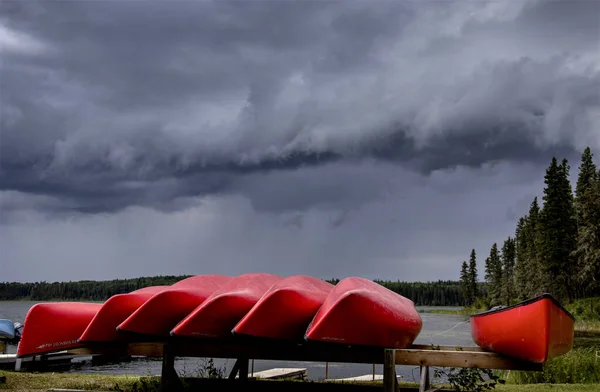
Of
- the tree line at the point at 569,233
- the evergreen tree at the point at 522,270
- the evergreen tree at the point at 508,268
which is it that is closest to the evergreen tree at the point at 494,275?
the evergreen tree at the point at 508,268

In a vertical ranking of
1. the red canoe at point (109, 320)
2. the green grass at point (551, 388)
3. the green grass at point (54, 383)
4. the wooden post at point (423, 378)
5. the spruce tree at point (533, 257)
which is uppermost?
the spruce tree at point (533, 257)

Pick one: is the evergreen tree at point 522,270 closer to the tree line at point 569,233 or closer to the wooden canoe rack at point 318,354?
the tree line at point 569,233

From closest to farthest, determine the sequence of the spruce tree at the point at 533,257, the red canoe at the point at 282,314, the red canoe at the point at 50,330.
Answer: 1. the red canoe at the point at 282,314
2. the red canoe at the point at 50,330
3. the spruce tree at the point at 533,257

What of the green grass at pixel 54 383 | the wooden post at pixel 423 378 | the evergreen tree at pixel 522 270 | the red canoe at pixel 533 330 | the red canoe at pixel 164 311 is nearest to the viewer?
the red canoe at pixel 533 330

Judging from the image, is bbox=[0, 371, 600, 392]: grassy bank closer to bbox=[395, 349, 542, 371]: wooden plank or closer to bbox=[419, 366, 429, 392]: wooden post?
bbox=[419, 366, 429, 392]: wooden post

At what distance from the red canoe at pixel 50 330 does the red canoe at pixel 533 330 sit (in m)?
5.48

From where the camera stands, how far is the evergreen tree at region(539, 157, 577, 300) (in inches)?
1946

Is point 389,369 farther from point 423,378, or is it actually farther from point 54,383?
point 54,383

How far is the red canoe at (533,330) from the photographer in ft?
20.6

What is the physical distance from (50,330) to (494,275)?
90598 mm

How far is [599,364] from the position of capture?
514 inches

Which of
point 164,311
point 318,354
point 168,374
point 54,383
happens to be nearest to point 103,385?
point 54,383

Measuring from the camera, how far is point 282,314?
6934mm

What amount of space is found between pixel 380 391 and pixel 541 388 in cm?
338
